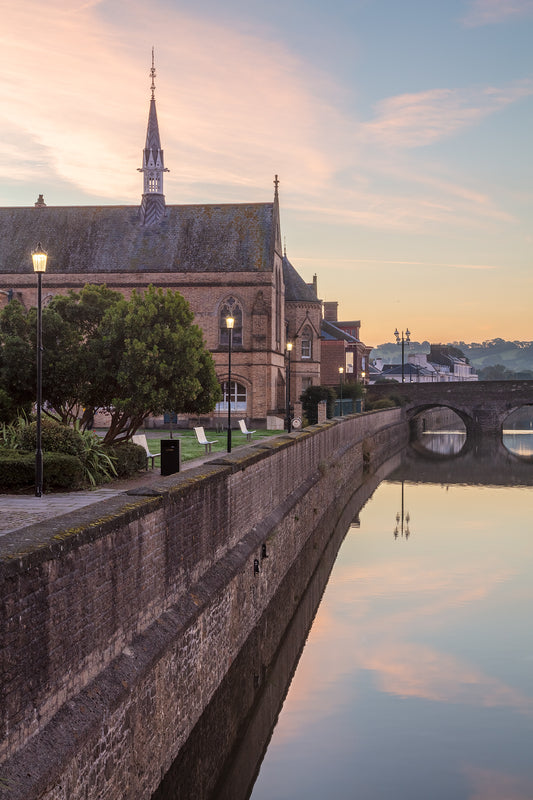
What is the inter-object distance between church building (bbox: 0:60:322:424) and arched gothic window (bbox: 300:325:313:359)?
6.54 meters

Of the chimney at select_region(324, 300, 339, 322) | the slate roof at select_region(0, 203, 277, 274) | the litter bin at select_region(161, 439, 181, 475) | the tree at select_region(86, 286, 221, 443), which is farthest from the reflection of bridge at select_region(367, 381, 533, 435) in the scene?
the litter bin at select_region(161, 439, 181, 475)

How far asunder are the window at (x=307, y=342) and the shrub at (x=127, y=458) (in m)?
39.8

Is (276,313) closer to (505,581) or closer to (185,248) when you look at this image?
(185,248)

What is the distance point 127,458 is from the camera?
62.7 ft

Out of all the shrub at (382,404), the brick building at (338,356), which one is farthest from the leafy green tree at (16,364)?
the shrub at (382,404)

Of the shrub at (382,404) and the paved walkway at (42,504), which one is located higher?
the shrub at (382,404)

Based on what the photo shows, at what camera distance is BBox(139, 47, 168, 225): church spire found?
52.5 m

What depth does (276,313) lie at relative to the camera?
5212 cm

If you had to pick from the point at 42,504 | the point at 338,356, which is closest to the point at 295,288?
the point at 338,356

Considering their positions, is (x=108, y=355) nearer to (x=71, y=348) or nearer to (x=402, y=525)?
(x=71, y=348)

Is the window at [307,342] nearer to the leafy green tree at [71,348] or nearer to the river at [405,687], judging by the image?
the river at [405,687]

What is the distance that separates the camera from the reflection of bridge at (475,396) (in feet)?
266

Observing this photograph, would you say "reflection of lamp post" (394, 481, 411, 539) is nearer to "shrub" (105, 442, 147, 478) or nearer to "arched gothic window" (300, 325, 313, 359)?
"shrub" (105, 442, 147, 478)

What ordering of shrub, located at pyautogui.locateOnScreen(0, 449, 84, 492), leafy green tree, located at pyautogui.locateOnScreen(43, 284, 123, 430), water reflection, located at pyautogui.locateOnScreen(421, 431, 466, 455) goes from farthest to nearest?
1. water reflection, located at pyautogui.locateOnScreen(421, 431, 466, 455)
2. leafy green tree, located at pyautogui.locateOnScreen(43, 284, 123, 430)
3. shrub, located at pyautogui.locateOnScreen(0, 449, 84, 492)
